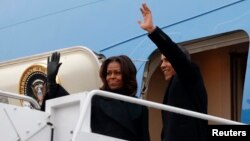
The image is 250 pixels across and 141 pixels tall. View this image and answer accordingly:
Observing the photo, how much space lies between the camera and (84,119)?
238 cm

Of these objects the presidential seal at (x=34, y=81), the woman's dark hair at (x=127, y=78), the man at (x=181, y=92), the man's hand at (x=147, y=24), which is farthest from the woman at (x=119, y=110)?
the presidential seal at (x=34, y=81)

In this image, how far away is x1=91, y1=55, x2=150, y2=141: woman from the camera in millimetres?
2787

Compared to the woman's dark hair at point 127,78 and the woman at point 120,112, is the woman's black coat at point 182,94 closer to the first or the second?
the woman at point 120,112

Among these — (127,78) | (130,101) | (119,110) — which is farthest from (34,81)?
(130,101)

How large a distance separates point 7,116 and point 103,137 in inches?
16.8

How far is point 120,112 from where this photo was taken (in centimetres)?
282

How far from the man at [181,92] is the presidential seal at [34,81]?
1.53 meters

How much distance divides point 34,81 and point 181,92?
1.71 metres

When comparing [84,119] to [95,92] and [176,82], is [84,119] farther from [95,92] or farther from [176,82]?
[176,82]

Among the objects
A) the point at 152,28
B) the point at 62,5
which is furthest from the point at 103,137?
the point at 62,5

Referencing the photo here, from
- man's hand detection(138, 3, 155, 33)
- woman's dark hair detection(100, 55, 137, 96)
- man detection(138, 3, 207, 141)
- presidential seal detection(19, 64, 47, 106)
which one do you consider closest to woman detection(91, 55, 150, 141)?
woman's dark hair detection(100, 55, 137, 96)

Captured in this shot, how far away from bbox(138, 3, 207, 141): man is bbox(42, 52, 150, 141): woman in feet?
0.39

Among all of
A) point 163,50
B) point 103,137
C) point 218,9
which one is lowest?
point 103,137

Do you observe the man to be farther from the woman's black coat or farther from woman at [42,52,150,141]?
woman at [42,52,150,141]
